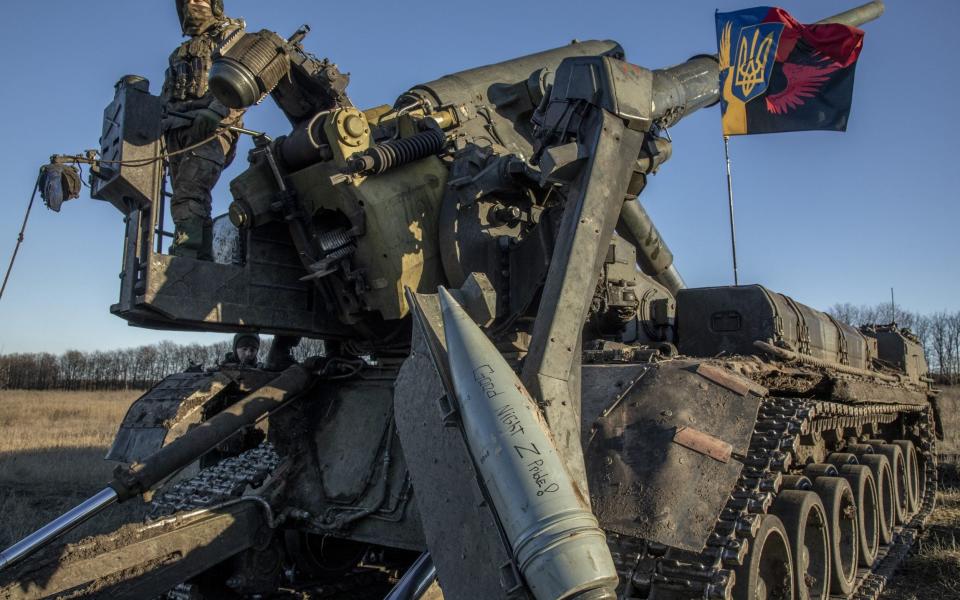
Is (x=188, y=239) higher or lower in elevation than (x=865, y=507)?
higher

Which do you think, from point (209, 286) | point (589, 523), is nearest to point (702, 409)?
point (589, 523)

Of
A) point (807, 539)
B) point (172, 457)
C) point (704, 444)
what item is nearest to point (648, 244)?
point (807, 539)

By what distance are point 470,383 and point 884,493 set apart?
6.90 m

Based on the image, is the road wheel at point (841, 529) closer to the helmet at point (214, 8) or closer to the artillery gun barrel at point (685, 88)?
the artillery gun barrel at point (685, 88)

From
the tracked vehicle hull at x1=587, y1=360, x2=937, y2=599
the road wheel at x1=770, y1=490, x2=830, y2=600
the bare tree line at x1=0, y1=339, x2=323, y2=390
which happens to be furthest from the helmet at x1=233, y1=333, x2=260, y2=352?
the bare tree line at x1=0, y1=339, x2=323, y2=390

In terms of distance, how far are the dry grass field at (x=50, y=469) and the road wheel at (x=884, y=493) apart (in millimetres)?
8471

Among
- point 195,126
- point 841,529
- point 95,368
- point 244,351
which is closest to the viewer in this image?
point 195,126

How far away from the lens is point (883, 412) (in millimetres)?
8781

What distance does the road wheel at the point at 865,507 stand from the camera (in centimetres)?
677

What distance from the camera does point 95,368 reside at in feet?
205

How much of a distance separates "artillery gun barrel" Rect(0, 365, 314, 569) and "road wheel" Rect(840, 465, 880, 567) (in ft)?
15.9

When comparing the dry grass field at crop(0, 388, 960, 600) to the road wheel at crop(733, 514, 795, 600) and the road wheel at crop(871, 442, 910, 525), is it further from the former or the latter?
the road wheel at crop(733, 514, 795, 600)

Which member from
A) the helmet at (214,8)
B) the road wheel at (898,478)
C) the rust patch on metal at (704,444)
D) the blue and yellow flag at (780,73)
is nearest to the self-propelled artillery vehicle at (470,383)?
the rust patch on metal at (704,444)

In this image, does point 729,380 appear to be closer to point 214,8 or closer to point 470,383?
point 470,383
